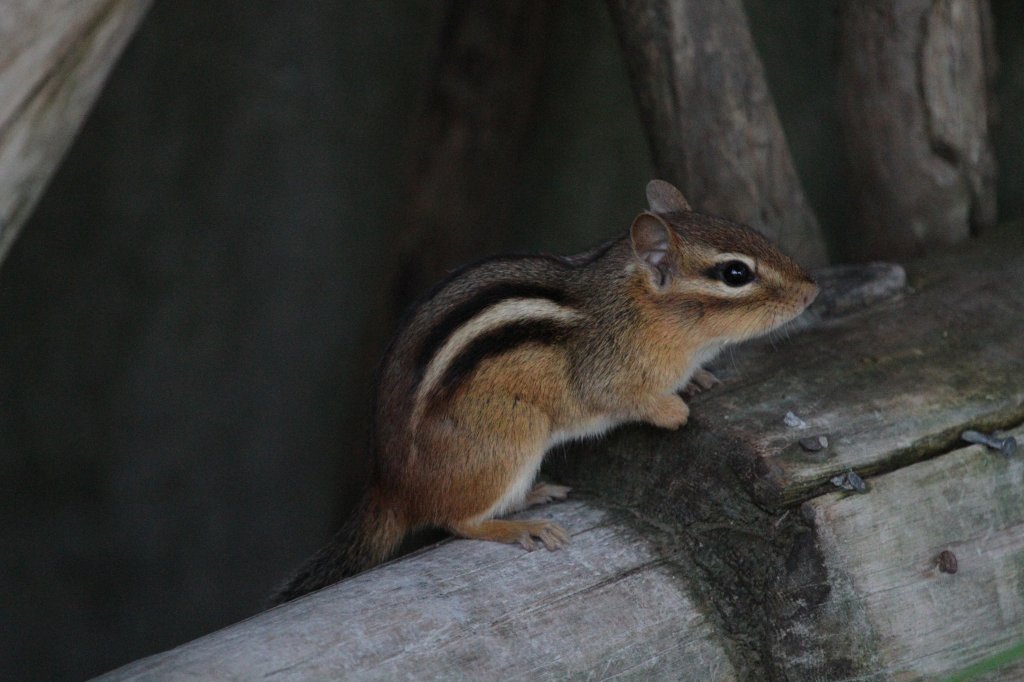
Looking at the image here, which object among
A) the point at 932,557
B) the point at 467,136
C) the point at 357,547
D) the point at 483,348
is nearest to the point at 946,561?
the point at 932,557

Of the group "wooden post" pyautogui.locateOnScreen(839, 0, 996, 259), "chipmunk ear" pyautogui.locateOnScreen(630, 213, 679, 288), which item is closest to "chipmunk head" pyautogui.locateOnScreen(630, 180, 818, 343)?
"chipmunk ear" pyautogui.locateOnScreen(630, 213, 679, 288)

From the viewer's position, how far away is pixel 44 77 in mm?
2377

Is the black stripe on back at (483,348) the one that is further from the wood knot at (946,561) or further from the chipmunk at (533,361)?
the wood knot at (946,561)

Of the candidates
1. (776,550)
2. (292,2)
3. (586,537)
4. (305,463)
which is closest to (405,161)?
(292,2)

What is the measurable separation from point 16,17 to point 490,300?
118cm

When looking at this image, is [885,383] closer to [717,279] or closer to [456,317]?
[717,279]

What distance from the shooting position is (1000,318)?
3.09 m

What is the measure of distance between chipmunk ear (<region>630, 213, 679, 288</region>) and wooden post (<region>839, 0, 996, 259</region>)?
3.90ft

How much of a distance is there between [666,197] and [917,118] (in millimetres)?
1000

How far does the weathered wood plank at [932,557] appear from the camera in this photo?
2.43m

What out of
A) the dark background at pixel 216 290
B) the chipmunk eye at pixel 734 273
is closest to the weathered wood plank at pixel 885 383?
the chipmunk eye at pixel 734 273

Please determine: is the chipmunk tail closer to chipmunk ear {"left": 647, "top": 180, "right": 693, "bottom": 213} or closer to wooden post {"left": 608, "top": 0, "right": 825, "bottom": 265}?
chipmunk ear {"left": 647, "top": 180, "right": 693, "bottom": 213}

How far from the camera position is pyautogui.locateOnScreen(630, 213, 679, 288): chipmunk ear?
2.85 metres

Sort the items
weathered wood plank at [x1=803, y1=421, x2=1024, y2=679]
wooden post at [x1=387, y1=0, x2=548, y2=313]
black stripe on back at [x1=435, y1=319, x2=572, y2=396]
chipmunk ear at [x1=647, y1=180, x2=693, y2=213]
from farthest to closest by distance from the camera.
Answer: wooden post at [x1=387, y1=0, x2=548, y2=313] → chipmunk ear at [x1=647, y1=180, x2=693, y2=213] → black stripe on back at [x1=435, y1=319, x2=572, y2=396] → weathered wood plank at [x1=803, y1=421, x2=1024, y2=679]
